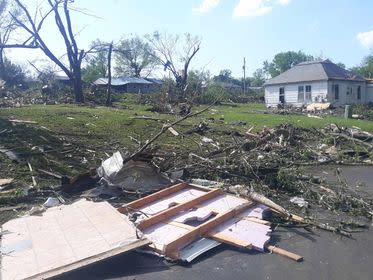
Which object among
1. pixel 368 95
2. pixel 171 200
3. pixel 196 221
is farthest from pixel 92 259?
pixel 368 95

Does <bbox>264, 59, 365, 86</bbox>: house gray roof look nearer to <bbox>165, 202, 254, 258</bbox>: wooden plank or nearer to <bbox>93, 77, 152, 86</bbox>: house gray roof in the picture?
<bbox>93, 77, 152, 86</bbox>: house gray roof

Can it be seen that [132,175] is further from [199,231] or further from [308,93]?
[308,93]

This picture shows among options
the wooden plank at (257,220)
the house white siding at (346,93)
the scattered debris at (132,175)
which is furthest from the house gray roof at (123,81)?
the wooden plank at (257,220)

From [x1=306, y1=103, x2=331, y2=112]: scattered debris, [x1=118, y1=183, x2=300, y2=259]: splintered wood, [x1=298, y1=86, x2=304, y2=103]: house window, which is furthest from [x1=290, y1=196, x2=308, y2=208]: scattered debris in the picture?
[x1=298, y1=86, x2=304, y2=103]: house window

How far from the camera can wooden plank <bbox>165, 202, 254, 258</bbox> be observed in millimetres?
5074

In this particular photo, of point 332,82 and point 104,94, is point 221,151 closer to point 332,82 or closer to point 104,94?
point 104,94

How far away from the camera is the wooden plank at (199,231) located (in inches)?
200

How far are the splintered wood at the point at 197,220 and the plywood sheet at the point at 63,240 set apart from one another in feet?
1.21

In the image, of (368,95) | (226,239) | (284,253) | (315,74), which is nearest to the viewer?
(284,253)

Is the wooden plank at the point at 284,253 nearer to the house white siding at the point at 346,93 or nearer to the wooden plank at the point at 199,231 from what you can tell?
the wooden plank at the point at 199,231

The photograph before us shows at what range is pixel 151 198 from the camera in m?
6.91

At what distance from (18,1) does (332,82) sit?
24.6m

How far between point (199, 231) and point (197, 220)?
614 millimetres

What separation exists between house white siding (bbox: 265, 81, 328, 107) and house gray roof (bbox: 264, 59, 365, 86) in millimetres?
414
